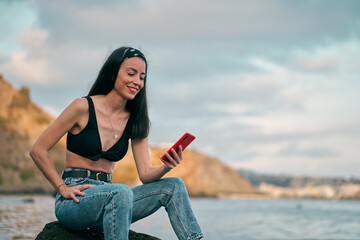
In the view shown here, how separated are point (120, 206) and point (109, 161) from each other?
2.20ft

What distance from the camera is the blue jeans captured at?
11.6 feet

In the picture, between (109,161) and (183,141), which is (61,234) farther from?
(183,141)

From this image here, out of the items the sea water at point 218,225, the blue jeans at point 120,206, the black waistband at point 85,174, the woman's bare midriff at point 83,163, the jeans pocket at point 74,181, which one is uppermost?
the woman's bare midriff at point 83,163

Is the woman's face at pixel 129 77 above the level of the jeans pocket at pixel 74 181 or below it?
above

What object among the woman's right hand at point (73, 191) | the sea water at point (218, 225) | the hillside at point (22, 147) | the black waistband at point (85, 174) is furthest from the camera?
the hillside at point (22, 147)

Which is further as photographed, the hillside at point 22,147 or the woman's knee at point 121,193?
the hillside at point 22,147

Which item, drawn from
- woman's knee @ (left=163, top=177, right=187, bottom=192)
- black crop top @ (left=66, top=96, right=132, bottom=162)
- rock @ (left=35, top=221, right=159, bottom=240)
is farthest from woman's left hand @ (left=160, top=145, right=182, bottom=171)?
rock @ (left=35, top=221, right=159, bottom=240)

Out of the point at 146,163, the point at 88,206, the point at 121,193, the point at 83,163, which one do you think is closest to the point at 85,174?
the point at 83,163

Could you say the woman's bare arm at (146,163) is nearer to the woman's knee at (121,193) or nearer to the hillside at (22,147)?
the woman's knee at (121,193)

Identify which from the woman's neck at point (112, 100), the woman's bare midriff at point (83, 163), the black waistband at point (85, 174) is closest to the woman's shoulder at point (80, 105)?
the woman's neck at point (112, 100)

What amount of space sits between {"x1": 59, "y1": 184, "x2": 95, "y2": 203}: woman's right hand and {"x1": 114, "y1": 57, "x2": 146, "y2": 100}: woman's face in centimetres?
92

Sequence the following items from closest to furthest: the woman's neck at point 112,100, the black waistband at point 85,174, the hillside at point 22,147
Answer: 1. the black waistband at point 85,174
2. the woman's neck at point 112,100
3. the hillside at point 22,147

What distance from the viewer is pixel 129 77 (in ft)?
13.4

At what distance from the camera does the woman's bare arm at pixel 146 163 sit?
13.0 ft
